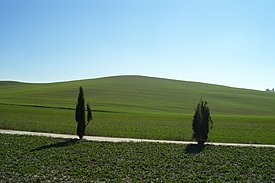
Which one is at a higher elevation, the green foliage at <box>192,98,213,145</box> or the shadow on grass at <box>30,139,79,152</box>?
the green foliage at <box>192,98,213,145</box>

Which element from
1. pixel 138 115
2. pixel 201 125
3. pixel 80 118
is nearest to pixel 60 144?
pixel 80 118

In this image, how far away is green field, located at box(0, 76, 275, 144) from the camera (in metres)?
26.6

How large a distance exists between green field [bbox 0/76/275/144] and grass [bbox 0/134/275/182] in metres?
5.52

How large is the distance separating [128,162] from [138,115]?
29.3m

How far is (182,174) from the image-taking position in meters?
13.2

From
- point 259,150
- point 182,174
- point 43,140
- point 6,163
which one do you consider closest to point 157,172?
point 182,174

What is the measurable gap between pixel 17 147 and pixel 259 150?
1609cm

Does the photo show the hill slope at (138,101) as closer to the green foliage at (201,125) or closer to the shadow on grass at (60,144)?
the shadow on grass at (60,144)

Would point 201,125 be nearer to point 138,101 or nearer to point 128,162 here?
point 128,162

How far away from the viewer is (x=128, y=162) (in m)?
15.1

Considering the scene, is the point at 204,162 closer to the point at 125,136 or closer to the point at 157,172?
the point at 157,172

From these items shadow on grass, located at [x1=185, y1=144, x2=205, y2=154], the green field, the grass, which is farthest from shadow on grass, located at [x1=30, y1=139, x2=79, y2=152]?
shadow on grass, located at [x1=185, y1=144, x2=205, y2=154]

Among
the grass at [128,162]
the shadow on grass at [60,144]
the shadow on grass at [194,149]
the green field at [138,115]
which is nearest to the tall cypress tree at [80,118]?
the shadow on grass at [60,144]

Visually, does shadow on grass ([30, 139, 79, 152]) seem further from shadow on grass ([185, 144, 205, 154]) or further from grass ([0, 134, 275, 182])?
shadow on grass ([185, 144, 205, 154])
